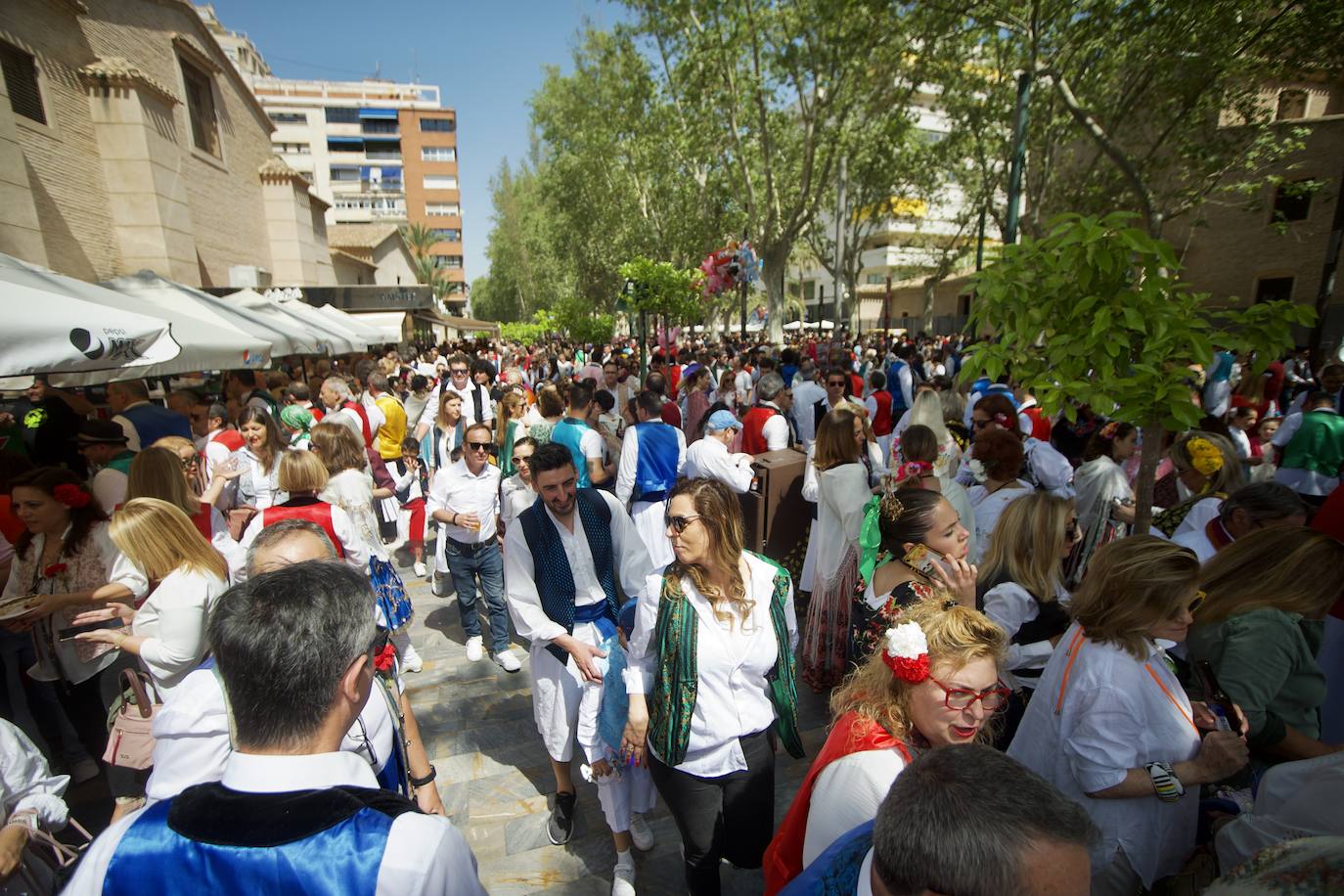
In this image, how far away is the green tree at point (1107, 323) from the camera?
2383 millimetres

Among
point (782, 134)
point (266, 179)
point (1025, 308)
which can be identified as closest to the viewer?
point (1025, 308)

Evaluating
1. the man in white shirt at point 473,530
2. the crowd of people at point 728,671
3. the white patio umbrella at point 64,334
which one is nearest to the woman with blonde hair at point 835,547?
the crowd of people at point 728,671

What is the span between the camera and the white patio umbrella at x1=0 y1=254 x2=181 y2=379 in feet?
10.4

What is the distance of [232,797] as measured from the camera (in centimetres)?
110

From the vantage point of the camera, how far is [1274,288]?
23031 millimetres

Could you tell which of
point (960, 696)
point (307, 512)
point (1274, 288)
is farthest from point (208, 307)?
point (1274, 288)

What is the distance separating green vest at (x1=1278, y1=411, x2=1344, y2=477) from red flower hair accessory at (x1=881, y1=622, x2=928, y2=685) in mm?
5858

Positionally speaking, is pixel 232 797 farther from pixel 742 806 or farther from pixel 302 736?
pixel 742 806

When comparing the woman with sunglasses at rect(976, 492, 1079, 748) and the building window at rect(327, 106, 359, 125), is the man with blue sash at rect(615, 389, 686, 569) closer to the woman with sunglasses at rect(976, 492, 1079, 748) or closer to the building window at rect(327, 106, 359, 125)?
the woman with sunglasses at rect(976, 492, 1079, 748)

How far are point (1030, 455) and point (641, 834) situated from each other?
4022 millimetres

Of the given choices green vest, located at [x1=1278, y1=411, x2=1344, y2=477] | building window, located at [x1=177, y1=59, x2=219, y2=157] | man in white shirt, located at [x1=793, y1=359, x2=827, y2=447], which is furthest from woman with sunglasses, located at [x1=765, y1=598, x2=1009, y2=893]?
building window, located at [x1=177, y1=59, x2=219, y2=157]

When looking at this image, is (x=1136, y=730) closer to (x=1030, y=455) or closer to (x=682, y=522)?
(x=682, y=522)

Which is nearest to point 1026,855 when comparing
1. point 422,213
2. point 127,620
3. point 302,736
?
point 302,736

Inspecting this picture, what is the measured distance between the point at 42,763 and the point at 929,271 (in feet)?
120
